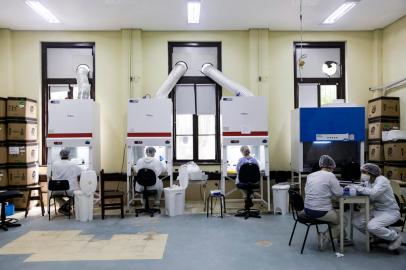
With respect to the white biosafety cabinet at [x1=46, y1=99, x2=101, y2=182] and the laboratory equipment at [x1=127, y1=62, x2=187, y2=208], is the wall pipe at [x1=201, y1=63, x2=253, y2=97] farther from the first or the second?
the white biosafety cabinet at [x1=46, y1=99, x2=101, y2=182]

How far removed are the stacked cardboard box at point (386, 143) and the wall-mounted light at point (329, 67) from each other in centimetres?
101

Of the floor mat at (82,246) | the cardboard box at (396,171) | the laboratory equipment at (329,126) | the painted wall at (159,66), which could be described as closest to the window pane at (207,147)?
the painted wall at (159,66)

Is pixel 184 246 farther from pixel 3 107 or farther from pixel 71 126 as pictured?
pixel 3 107

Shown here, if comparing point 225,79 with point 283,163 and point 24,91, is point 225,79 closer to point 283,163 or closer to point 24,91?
point 283,163

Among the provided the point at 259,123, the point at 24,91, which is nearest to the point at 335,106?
the point at 259,123

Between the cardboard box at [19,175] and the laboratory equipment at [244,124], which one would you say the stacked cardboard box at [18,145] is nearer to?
the cardboard box at [19,175]

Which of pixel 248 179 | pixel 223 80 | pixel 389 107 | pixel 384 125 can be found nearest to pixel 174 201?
pixel 248 179

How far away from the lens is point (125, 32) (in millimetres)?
7301

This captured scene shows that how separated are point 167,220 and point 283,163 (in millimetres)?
2958

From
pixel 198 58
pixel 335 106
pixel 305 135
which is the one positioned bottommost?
pixel 305 135

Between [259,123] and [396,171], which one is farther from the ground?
[259,123]

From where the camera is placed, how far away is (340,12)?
6332 mm

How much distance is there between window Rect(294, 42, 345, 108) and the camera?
756 cm

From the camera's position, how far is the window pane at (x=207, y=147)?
7504 millimetres
